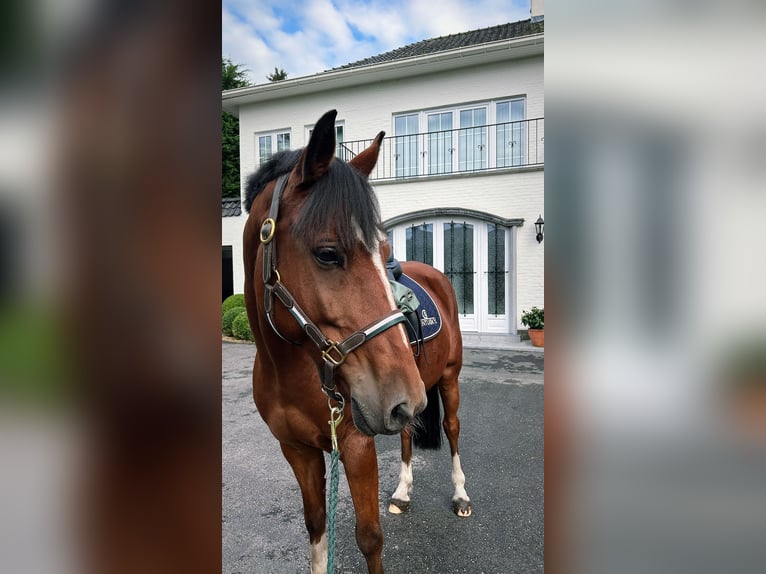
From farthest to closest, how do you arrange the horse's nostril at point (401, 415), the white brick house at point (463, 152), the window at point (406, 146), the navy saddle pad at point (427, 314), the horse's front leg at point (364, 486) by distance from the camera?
the window at point (406, 146)
the white brick house at point (463, 152)
the navy saddle pad at point (427, 314)
the horse's front leg at point (364, 486)
the horse's nostril at point (401, 415)

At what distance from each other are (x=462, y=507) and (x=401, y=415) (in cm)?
190

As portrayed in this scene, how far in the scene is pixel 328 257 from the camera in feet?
3.94

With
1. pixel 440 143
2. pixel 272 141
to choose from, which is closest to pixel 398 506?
pixel 440 143

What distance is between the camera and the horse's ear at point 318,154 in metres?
1.20

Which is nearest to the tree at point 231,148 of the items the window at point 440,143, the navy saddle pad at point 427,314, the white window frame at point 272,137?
the white window frame at point 272,137

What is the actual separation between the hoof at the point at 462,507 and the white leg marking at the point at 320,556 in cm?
108

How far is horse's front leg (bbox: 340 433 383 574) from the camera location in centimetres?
154

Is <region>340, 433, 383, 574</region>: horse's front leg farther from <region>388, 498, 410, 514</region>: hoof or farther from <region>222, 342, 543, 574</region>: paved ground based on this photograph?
<region>388, 498, 410, 514</region>: hoof

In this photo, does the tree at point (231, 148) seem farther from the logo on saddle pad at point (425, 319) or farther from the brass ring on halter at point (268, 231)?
the brass ring on halter at point (268, 231)
